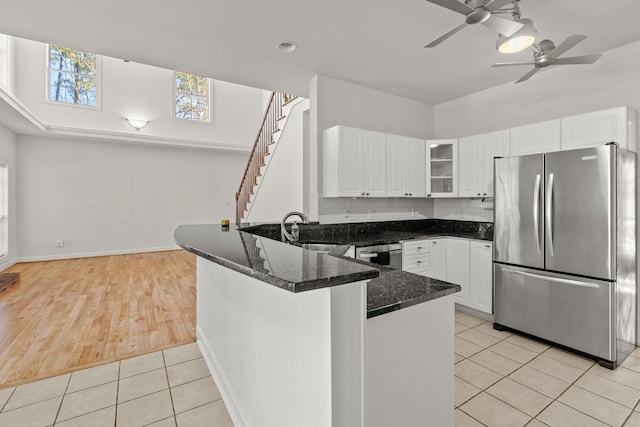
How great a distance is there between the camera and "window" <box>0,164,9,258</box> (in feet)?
18.6

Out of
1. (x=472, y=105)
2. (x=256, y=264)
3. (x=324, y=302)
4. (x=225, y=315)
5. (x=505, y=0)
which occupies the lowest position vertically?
(x=225, y=315)

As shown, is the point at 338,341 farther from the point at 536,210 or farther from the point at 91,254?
the point at 91,254

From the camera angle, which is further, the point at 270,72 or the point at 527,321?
the point at 270,72

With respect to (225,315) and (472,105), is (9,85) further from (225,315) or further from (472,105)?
(472,105)

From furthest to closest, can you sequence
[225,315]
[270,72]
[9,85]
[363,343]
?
[9,85] → [270,72] → [225,315] → [363,343]

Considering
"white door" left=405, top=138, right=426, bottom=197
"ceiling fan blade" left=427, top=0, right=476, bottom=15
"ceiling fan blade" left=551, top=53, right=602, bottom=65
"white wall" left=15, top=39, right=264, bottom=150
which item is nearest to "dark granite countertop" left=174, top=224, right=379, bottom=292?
"ceiling fan blade" left=427, top=0, right=476, bottom=15

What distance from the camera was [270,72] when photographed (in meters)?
3.64

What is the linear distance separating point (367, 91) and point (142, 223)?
6474mm

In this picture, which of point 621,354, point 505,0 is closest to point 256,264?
point 505,0

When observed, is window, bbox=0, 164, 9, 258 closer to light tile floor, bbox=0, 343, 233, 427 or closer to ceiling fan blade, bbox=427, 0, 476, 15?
light tile floor, bbox=0, 343, 233, 427

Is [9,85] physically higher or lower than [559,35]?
higher

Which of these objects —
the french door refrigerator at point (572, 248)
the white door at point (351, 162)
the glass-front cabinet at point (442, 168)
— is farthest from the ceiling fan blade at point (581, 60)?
the white door at point (351, 162)

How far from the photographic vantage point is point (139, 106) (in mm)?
7406

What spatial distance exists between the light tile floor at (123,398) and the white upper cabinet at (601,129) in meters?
3.79
